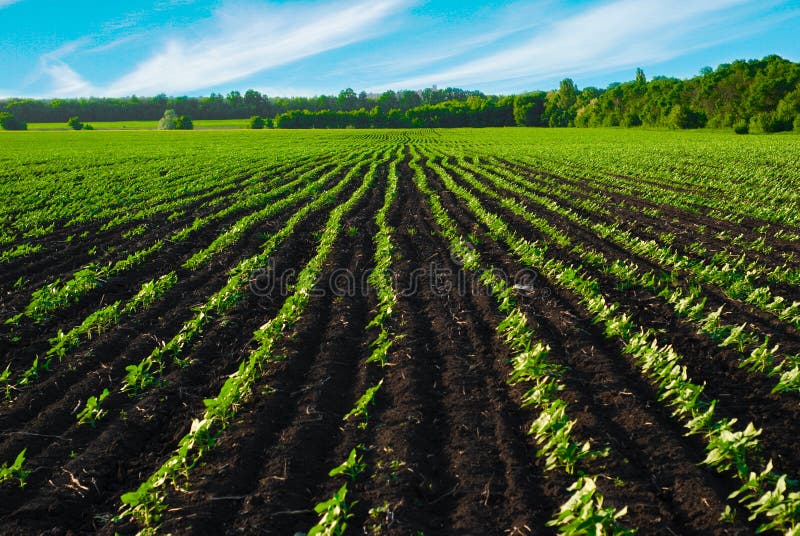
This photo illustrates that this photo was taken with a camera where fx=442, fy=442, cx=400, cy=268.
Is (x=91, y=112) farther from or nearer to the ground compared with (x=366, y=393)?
farther from the ground

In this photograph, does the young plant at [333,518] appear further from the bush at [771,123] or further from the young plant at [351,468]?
the bush at [771,123]

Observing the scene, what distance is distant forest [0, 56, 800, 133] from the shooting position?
6819 centimetres

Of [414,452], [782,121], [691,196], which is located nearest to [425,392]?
[414,452]

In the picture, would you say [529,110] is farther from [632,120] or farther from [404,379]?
[404,379]

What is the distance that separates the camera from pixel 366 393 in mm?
4922

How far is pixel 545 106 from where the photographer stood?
125500 mm

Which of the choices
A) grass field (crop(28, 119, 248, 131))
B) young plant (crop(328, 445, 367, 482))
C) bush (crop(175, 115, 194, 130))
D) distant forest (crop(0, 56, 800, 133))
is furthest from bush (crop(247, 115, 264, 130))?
young plant (crop(328, 445, 367, 482))

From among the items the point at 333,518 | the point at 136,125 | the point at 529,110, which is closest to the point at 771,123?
the point at 529,110

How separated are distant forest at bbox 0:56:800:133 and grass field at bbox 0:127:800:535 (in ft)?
241

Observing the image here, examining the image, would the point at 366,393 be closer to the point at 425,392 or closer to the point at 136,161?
the point at 425,392

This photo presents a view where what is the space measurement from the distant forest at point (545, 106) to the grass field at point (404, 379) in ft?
241

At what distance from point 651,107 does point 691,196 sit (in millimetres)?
84803

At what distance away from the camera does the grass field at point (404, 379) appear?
3568mm

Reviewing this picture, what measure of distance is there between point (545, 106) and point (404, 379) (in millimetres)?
A: 135509
